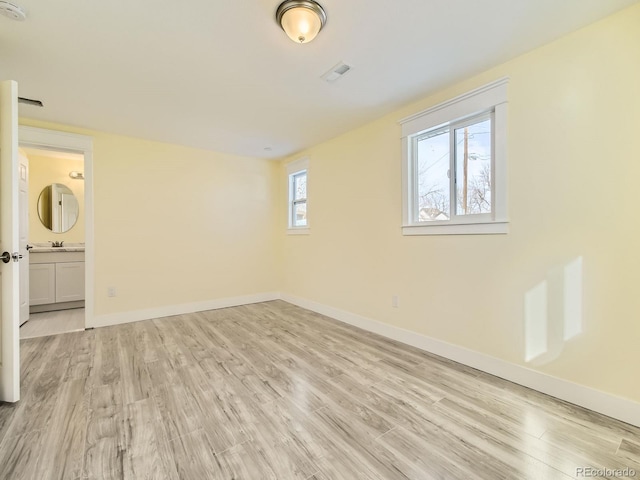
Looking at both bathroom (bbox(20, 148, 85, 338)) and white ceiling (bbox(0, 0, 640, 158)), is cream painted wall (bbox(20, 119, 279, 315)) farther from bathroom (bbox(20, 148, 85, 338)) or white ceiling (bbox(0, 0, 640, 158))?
white ceiling (bbox(0, 0, 640, 158))

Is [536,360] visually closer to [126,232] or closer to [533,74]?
[533,74]

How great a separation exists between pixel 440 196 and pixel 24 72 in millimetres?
3751

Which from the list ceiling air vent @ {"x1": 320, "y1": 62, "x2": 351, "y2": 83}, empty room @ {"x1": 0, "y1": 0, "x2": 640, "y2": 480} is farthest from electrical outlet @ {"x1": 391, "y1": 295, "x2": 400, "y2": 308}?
ceiling air vent @ {"x1": 320, "y1": 62, "x2": 351, "y2": 83}

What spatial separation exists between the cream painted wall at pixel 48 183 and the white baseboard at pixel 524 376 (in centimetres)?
526

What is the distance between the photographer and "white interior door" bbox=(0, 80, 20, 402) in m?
1.88

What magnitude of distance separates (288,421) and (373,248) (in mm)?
2091

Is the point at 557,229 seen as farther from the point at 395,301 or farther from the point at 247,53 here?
the point at 247,53

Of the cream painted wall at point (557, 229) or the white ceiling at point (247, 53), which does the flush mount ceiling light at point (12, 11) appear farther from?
the cream painted wall at point (557, 229)

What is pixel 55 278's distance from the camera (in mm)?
4246

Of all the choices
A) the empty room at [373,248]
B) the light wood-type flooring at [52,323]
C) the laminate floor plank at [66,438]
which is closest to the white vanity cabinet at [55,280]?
the light wood-type flooring at [52,323]

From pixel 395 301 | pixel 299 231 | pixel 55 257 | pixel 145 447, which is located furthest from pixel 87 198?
pixel 395 301

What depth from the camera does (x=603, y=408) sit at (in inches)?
69.2

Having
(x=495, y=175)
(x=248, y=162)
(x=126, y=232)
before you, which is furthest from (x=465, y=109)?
(x=126, y=232)

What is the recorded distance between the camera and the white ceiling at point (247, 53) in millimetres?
1677
